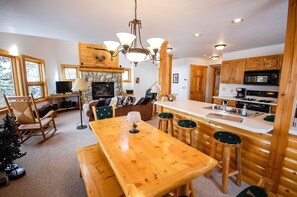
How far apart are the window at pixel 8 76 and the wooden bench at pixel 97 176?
3.39m

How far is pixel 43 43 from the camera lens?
513cm

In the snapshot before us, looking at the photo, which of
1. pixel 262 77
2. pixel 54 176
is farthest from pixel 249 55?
pixel 54 176

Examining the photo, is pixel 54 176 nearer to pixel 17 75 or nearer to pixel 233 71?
pixel 17 75

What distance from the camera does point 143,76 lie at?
801cm

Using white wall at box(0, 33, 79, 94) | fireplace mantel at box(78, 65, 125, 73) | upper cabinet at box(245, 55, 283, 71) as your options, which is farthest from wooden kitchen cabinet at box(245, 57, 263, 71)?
white wall at box(0, 33, 79, 94)

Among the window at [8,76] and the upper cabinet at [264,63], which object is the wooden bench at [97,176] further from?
the upper cabinet at [264,63]

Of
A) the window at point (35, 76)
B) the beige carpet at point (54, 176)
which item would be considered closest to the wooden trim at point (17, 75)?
the window at point (35, 76)

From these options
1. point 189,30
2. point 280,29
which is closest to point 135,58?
point 189,30

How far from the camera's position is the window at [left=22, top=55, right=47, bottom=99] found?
4.34 m

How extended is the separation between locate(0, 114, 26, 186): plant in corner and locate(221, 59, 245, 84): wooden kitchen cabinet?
18.5 feet

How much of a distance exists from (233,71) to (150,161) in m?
4.72

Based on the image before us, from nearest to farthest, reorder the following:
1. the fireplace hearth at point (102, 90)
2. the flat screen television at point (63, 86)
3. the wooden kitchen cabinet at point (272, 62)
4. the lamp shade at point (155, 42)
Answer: the lamp shade at point (155, 42) < the wooden kitchen cabinet at point (272, 62) < the flat screen television at point (63, 86) < the fireplace hearth at point (102, 90)

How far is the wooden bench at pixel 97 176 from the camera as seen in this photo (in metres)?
1.22

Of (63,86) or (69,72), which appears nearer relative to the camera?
(63,86)
